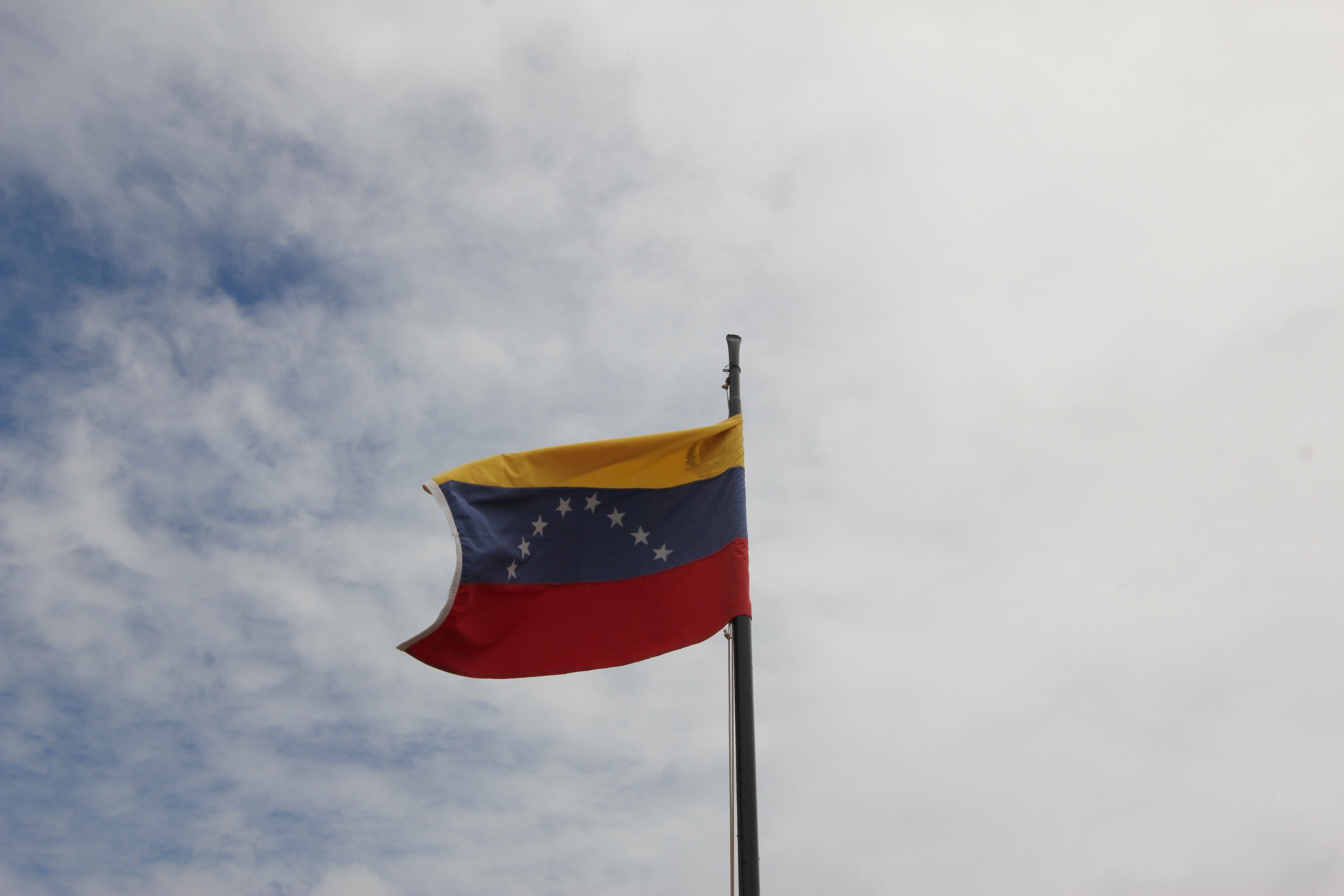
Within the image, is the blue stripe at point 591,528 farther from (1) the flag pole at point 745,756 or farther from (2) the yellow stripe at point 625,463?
(1) the flag pole at point 745,756

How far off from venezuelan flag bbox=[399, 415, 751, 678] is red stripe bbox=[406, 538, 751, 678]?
0.6 inches

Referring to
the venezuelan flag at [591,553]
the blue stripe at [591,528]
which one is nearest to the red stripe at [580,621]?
the venezuelan flag at [591,553]

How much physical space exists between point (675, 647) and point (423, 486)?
3.38 metres

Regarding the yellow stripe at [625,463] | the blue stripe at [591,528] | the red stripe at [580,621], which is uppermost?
the yellow stripe at [625,463]

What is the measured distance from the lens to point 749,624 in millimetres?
9703

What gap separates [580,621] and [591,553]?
83 cm

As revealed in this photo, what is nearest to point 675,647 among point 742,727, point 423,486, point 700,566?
point 700,566

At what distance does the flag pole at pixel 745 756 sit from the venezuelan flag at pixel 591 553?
19.4 inches

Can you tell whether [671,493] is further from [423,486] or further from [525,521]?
[423,486]

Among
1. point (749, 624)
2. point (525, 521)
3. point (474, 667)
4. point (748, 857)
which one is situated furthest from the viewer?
point (525, 521)

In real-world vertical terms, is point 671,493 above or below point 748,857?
above

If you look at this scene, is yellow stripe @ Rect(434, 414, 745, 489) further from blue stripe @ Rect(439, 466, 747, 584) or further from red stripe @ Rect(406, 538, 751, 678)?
red stripe @ Rect(406, 538, 751, 678)

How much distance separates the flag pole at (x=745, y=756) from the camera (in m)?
8.00

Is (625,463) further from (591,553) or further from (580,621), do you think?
(580,621)
